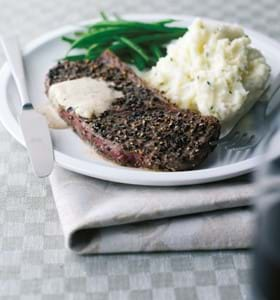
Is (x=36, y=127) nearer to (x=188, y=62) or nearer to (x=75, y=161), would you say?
(x=75, y=161)

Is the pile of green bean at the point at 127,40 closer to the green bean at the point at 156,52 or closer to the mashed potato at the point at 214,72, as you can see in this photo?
the green bean at the point at 156,52

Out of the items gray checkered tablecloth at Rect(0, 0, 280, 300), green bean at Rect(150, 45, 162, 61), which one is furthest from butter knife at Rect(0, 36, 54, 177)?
green bean at Rect(150, 45, 162, 61)

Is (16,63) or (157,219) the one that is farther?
(16,63)

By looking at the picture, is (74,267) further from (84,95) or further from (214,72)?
(214,72)

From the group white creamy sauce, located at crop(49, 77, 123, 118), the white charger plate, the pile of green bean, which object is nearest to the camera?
the white charger plate

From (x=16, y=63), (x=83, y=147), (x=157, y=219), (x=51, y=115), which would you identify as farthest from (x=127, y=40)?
(x=157, y=219)

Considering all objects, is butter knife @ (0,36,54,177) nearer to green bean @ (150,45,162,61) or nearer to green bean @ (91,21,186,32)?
green bean @ (91,21,186,32)
